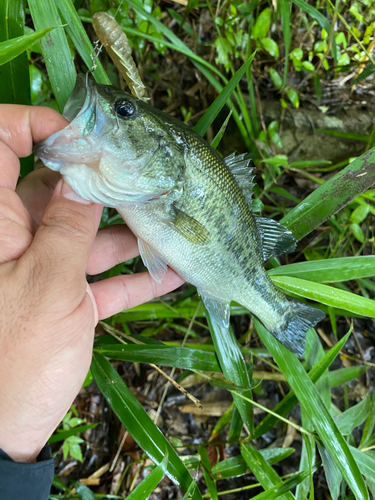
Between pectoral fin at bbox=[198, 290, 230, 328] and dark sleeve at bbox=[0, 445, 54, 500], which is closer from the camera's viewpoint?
dark sleeve at bbox=[0, 445, 54, 500]

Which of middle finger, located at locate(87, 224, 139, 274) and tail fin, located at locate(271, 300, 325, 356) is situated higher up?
middle finger, located at locate(87, 224, 139, 274)

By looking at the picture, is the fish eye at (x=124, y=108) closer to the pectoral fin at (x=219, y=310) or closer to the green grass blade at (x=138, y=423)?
the pectoral fin at (x=219, y=310)

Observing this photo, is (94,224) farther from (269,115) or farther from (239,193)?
(269,115)

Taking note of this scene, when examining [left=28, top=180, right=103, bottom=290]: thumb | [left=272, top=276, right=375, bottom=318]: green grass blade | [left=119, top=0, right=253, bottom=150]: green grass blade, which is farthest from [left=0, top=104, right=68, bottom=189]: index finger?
[left=272, top=276, right=375, bottom=318]: green grass blade

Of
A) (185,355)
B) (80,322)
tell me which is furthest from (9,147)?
(185,355)

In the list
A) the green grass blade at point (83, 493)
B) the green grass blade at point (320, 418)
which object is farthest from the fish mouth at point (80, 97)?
the green grass blade at point (83, 493)

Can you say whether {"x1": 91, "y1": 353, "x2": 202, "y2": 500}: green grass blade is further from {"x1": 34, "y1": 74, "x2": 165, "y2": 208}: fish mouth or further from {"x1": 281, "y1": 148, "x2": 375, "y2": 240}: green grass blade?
{"x1": 281, "y1": 148, "x2": 375, "y2": 240}: green grass blade

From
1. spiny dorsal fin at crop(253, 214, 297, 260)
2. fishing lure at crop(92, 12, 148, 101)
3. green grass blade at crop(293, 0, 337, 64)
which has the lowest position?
spiny dorsal fin at crop(253, 214, 297, 260)
